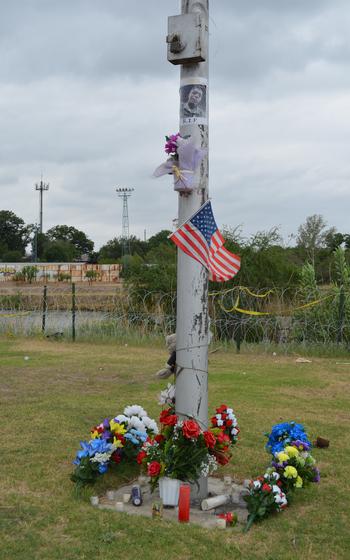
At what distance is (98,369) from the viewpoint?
11.4 m

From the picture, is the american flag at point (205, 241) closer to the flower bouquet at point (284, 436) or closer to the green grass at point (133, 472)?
the flower bouquet at point (284, 436)

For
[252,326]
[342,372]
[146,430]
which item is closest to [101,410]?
[146,430]

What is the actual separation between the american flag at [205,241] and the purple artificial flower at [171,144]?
472 millimetres

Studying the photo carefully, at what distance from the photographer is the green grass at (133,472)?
411 centimetres

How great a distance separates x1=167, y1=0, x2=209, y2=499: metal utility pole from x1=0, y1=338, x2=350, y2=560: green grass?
84 cm

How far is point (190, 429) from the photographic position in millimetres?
4770

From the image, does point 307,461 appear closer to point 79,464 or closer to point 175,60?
point 79,464

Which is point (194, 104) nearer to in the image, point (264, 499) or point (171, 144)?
point (171, 144)

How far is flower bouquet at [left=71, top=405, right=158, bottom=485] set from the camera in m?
5.17

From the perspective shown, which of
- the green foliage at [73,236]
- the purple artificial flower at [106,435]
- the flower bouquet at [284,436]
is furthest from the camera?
the green foliage at [73,236]

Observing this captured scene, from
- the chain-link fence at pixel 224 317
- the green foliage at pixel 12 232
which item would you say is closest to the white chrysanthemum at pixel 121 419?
the chain-link fence at pixel 224 317

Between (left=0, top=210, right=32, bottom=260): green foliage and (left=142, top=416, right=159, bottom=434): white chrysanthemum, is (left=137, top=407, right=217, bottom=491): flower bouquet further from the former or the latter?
(left=0, top=210, right=32, bottom=260): green foliage

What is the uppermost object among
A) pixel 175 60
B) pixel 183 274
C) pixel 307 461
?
pixel 175 60

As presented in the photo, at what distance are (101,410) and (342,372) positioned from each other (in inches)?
206
